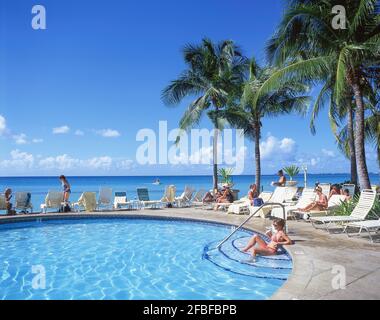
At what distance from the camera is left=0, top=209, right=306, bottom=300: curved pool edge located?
4393 mm

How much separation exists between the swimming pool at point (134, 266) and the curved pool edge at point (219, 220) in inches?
11.8

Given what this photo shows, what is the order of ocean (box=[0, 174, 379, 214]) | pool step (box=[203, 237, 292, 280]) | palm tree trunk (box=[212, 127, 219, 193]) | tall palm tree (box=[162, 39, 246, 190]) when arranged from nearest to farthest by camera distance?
pool step (box=[203, 237, 292, 280]) → palm tree trunk (box=[212, 127, 219, 193]) → tall palm tree (box=[162, 39, 246, 190]) → ocean (box=[0, 174, 379, 214])

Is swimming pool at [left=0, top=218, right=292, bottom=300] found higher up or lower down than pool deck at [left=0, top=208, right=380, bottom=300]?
lower down

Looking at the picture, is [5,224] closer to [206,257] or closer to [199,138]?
[206,257]

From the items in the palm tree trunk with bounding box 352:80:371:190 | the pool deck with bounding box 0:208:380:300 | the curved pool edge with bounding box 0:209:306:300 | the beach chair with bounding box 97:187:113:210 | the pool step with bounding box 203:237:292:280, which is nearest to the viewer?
the pool deck with bounding box 0:208:380:300

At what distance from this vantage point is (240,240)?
902 centimetres

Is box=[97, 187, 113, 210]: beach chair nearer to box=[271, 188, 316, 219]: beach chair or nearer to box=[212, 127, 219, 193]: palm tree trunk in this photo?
box=[212, 127, 219, 193]: palm tree trunk

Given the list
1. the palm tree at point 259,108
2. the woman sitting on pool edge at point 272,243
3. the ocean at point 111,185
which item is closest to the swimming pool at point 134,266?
the woman sitting on pool edge at point 272,243

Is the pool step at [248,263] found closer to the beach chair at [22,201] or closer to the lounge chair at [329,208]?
the lounge chair at [329,208]

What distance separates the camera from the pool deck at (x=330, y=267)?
13.8ft

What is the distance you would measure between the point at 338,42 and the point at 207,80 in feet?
26.7

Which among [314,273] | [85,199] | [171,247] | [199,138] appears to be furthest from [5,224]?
[314,273]

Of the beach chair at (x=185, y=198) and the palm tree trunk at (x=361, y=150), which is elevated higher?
the palm tree trunk at (x=361, y=150)

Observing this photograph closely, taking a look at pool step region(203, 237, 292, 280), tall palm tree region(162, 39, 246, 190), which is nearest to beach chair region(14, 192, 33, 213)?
tall palm tree region(162, 39, 246, 190)
